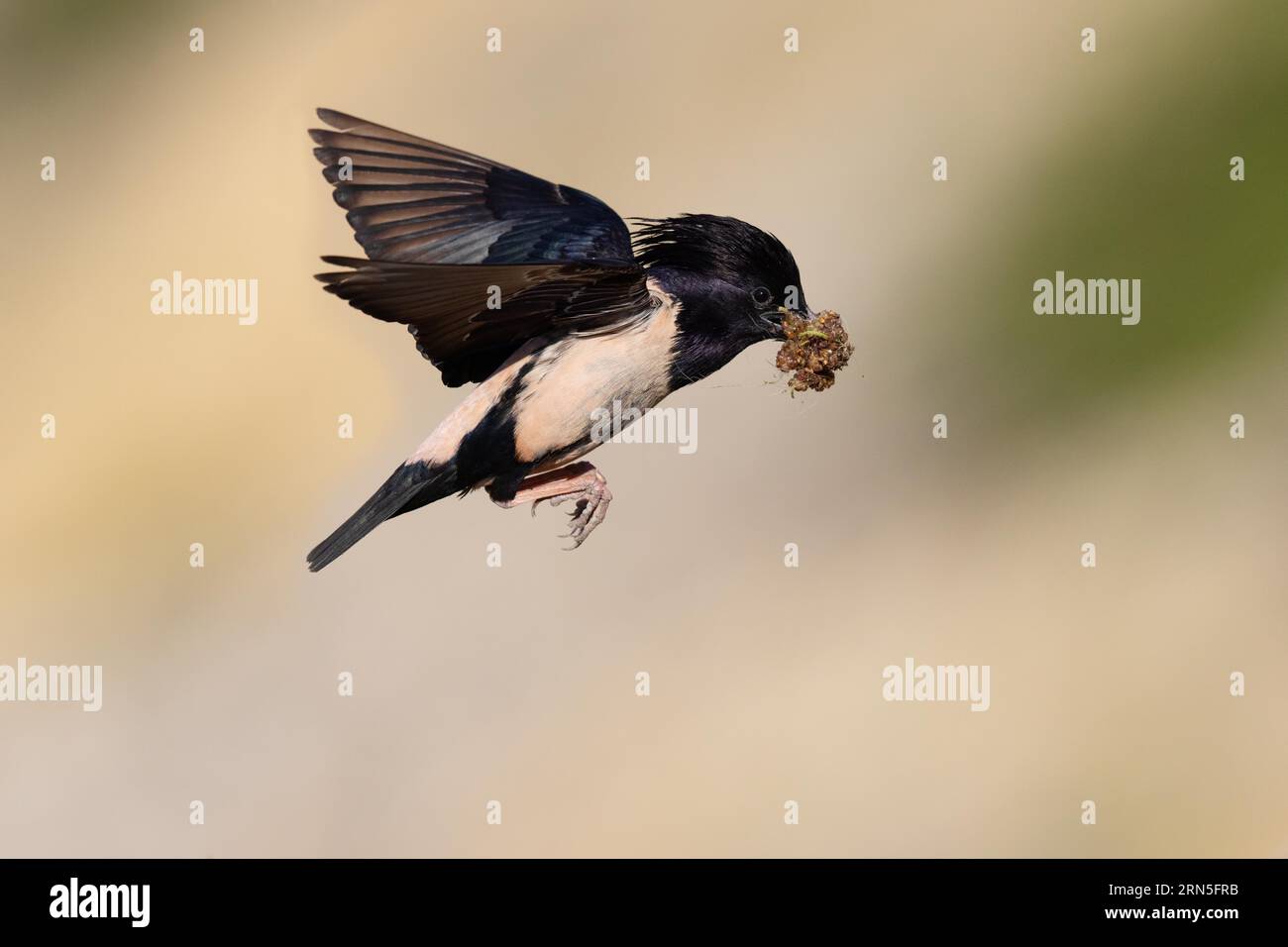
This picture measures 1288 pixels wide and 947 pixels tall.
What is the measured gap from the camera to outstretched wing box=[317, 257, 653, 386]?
2900mm

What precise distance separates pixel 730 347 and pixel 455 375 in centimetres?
69

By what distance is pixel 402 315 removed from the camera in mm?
3043

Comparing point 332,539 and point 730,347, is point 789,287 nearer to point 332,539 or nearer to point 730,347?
point 730,347

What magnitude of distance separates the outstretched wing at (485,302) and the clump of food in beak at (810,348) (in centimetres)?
38

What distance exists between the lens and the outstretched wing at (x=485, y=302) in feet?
9.52

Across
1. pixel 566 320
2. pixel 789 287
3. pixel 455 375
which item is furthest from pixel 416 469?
pixel 789 287

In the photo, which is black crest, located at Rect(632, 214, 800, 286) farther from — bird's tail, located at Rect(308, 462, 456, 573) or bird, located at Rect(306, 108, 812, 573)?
bird's tail, located at Rect(308, 462, 456, 573)

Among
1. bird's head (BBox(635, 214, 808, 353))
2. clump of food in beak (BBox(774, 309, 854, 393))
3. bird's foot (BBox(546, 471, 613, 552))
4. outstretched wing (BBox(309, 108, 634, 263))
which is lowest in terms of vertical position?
bird's foot (BBox(546, 471, 613, 552))

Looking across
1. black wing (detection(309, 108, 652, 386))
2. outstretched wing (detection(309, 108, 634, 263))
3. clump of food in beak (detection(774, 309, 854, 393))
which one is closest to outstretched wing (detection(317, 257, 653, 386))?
black wing (detection(309, 108, 652, 386))

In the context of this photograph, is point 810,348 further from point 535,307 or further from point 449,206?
point 449,206

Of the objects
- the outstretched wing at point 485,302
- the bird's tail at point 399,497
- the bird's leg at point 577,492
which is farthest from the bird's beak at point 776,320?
the bird's tail at point 399,497

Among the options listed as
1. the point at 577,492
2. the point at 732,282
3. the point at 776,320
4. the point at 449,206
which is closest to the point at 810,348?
the point at 776,320

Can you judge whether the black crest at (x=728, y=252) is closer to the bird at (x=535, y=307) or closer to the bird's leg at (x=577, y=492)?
the bird at (x=535, y=307)

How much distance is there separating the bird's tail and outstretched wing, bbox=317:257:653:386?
0.77 feet
